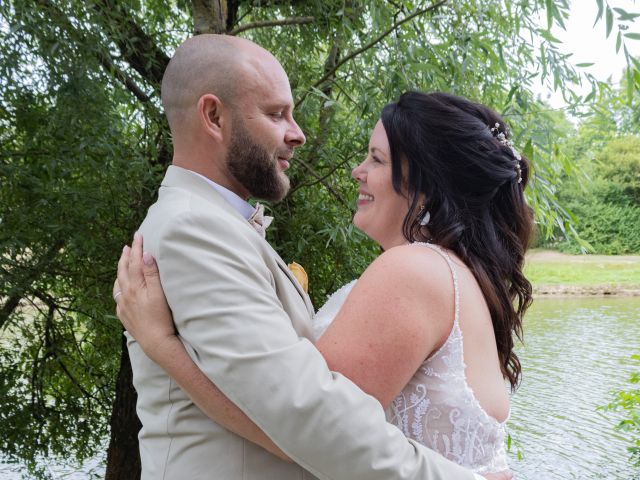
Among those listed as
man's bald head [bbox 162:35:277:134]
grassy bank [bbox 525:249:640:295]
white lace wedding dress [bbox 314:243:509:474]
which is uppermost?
man's bald head [bbox 162:35:277:134]

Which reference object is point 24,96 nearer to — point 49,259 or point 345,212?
point 49,259

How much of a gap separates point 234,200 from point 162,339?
1.41ft

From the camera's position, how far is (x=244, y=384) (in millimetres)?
1259

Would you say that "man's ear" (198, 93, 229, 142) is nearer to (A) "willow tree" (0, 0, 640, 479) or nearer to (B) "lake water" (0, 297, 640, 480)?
(A) "willow tree" (0, 0, 640, 479)

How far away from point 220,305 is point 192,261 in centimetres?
12

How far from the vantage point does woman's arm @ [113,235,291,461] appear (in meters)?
1.34

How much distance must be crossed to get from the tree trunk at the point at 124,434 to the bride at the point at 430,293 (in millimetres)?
2737

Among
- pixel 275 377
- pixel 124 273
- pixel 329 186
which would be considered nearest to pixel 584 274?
pixel 329 186

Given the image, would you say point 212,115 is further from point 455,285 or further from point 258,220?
point 455,285

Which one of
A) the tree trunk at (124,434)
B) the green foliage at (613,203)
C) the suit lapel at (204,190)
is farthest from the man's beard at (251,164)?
the green foliage at (613,203)

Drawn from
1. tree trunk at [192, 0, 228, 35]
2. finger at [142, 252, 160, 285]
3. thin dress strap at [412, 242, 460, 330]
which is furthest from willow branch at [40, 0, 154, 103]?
thin dress strap at [412, 242, 460, 330]

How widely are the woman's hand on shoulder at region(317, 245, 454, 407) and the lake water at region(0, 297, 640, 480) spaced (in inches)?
172

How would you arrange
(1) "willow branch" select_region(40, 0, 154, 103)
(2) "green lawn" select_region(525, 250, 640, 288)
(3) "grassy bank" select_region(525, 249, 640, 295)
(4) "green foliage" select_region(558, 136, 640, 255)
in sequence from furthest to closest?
1. (4) "green foliage" select_region(558, 136, 640, 255)
2. (2) "green lawn" select_region(525, 250, 640, 288)
3. (3) "grassy bank" select_region(525, 249, 640, 295)
4. (1) "willow branch" select_region(40, 0, 154, 103)

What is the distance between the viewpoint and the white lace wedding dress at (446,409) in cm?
162
